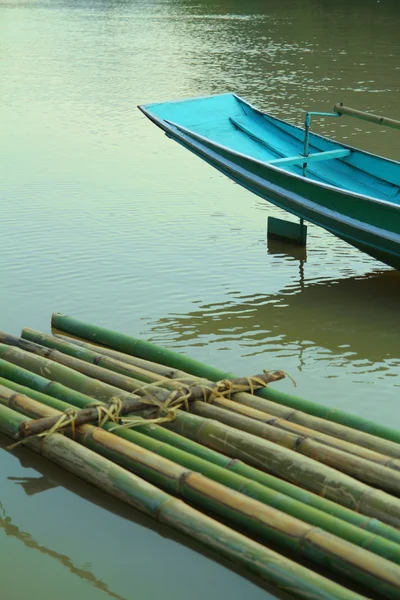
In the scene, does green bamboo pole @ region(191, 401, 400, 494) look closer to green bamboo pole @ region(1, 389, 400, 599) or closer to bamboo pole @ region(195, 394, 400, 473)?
bamboo pole @ region(195, 394, 400, 473)

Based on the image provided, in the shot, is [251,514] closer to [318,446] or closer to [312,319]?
[318,446]

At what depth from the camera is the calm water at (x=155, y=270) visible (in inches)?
245

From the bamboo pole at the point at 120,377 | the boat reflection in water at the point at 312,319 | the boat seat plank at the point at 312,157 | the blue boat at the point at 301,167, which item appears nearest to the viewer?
the bamboo pole at the point at 120,377

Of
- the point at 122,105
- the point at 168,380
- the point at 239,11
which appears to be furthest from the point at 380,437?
the point at 239,11

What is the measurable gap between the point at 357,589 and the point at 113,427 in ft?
7.77

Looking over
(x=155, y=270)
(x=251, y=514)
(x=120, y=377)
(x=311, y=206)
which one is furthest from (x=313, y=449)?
(x=155, y=270)

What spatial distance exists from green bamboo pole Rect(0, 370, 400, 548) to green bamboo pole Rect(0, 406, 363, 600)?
372 millimetres

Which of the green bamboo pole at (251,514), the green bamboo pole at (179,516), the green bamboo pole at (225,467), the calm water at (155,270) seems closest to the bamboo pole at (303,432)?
the green bamboo pole at (225,467)

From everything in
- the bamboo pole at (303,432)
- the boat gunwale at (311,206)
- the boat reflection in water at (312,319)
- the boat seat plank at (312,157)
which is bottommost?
the boat reflection in water at (312,319)

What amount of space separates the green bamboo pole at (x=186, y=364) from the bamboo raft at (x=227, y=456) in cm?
1

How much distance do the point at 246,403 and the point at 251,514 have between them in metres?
1.74

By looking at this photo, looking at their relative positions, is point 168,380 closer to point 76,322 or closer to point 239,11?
point 76,322

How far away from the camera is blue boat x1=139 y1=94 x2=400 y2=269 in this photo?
11.2 meters

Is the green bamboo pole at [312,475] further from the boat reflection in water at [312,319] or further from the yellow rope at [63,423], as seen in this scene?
the boat reflection in water at [312,319]
